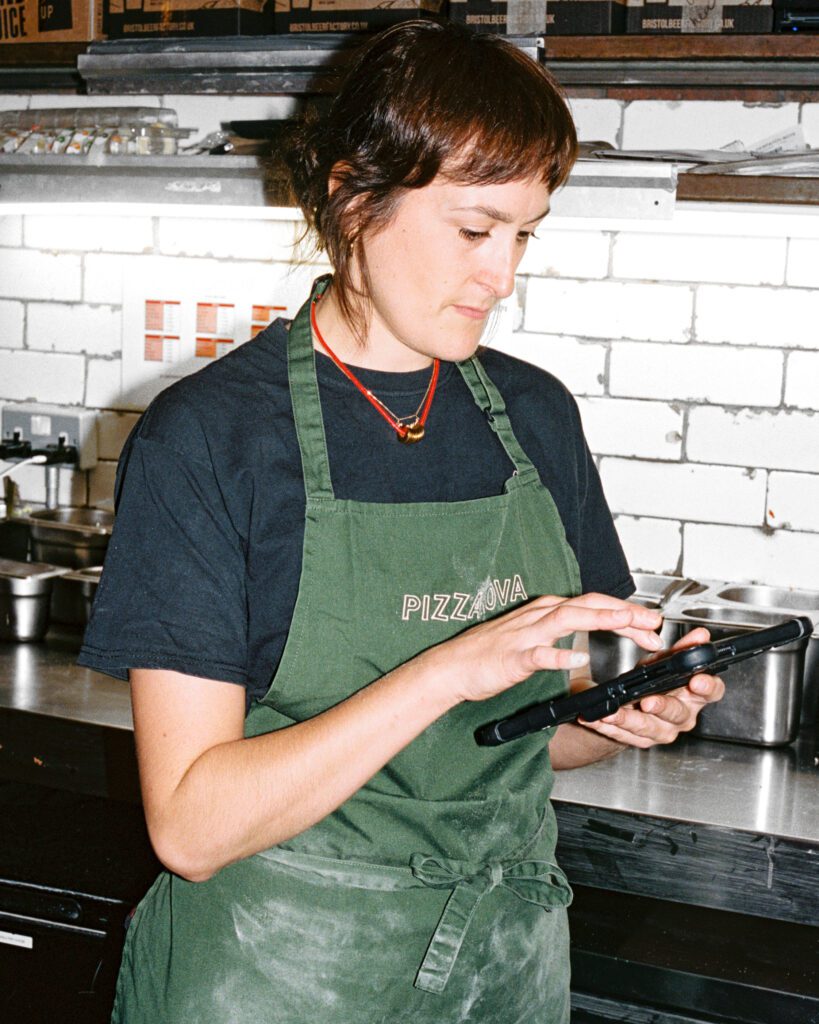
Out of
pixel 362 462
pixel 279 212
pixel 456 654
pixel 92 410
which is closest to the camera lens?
pixel 456 654

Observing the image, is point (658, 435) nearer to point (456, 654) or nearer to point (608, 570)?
point (608, 570)

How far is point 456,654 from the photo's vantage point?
1146 millimetres

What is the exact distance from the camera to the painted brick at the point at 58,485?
128 inches

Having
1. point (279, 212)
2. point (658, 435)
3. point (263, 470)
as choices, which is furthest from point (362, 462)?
point (658, 435)

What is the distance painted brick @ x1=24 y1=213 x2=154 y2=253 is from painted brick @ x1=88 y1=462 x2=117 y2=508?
56 centimetres

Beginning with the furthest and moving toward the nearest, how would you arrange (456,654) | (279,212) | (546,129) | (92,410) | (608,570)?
(92,410) < (279,212) < (608,570) < (546,129) < (456,654)

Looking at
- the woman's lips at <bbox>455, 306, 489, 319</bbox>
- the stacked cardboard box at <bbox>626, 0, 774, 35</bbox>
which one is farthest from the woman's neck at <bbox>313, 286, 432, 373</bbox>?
the stacked cardboard box at <bbox>626, 0, 774, 35</bbox>

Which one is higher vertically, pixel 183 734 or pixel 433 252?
pixel 433 252

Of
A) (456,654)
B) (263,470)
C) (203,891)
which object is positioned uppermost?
(263,470)

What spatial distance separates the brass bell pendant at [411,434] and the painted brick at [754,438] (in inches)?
57.6

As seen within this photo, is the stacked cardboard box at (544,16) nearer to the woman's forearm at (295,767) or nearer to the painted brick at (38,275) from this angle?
the painted brick at (38,275)

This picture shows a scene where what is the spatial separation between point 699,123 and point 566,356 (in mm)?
581

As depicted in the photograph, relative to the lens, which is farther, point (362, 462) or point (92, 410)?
point (92, 410)

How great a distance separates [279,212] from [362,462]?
1124 millimetres
